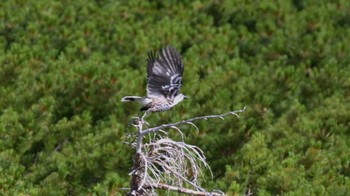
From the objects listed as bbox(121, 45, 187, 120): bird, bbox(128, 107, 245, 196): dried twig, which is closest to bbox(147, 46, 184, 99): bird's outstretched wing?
bbox(121, 45, 187, 120): bird

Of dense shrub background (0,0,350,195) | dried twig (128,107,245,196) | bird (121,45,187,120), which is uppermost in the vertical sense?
bird (121,45,187,120)

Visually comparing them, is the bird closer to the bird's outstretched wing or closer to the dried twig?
the bird's outstretched wing

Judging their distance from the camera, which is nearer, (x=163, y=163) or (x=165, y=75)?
(x=163, y=163)

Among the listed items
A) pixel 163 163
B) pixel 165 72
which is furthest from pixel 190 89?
pixel 163 163

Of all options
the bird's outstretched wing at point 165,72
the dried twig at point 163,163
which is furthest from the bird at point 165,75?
the dried twig at point 163,163

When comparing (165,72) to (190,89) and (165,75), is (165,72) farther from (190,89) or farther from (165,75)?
(190,89)

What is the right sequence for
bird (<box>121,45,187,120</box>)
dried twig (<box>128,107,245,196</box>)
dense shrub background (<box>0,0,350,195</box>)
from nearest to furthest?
1. dried twig (<box>128,107,245,196</box>)
2. bird (<box>121,45,187,120</box>)
3. dense shrub background (<box>0,0,350,195</box>)

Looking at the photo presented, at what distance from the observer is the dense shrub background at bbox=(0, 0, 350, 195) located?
6465 millimetres

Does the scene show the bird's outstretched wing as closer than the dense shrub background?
Yes

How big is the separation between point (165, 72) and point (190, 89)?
243 cm

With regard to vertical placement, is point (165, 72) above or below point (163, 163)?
above

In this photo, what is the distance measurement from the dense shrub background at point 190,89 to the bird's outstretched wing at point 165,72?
0.70 meters

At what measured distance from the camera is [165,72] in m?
5.68

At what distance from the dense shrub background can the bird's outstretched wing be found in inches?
27.5
